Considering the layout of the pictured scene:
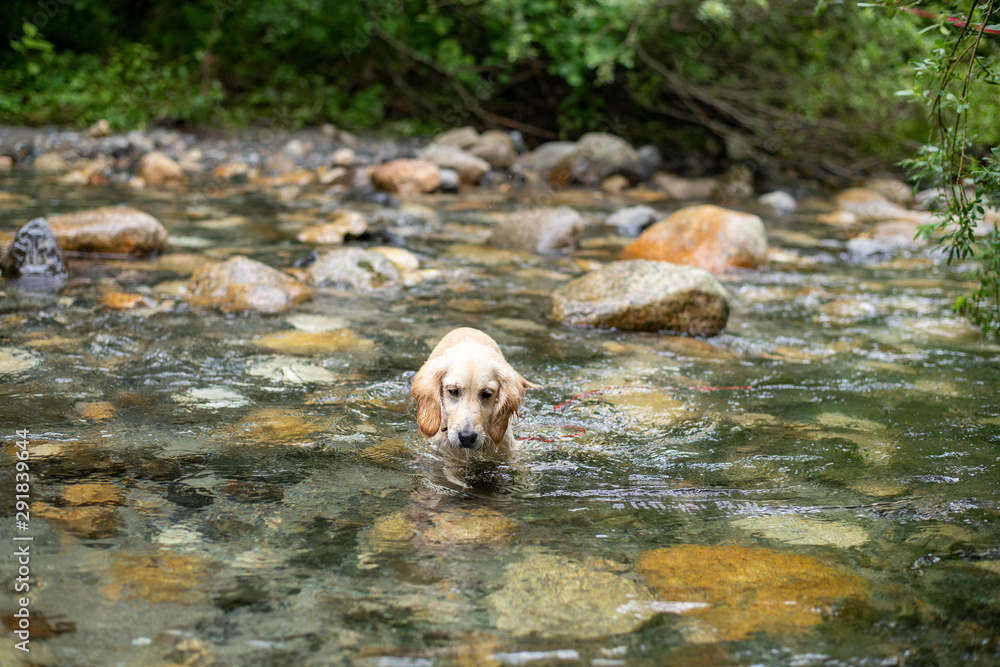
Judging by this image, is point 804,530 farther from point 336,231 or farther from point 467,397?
point 336,231

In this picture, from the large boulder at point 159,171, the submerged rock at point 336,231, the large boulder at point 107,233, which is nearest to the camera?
the large boulder at point 107,233

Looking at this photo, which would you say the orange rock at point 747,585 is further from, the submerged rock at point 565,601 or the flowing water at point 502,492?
the submerged rock at point 565,601

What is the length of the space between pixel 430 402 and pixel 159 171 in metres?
10.8

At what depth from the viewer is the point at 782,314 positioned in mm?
7652

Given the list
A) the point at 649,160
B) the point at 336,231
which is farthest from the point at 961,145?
the point at 649,160

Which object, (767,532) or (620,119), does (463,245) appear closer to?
(767,532)

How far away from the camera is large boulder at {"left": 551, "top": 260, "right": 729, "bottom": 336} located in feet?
22.5

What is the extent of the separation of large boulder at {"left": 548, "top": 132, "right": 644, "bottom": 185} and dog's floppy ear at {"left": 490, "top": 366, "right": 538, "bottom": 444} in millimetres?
11794

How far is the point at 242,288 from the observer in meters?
7.04

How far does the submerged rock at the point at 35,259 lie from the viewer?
291 inches

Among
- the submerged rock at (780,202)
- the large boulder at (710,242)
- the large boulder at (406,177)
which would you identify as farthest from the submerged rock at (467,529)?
the submerged rock at (780,202)

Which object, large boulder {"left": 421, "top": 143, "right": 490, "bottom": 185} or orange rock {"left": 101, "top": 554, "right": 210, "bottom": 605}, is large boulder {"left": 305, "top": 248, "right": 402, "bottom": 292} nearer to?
orange rock {"left": 101, "top": 554, "right": 210, "bottom": 605}

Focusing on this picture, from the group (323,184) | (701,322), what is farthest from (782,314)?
(323,184)

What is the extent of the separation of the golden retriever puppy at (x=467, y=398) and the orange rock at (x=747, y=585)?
3.60ft
